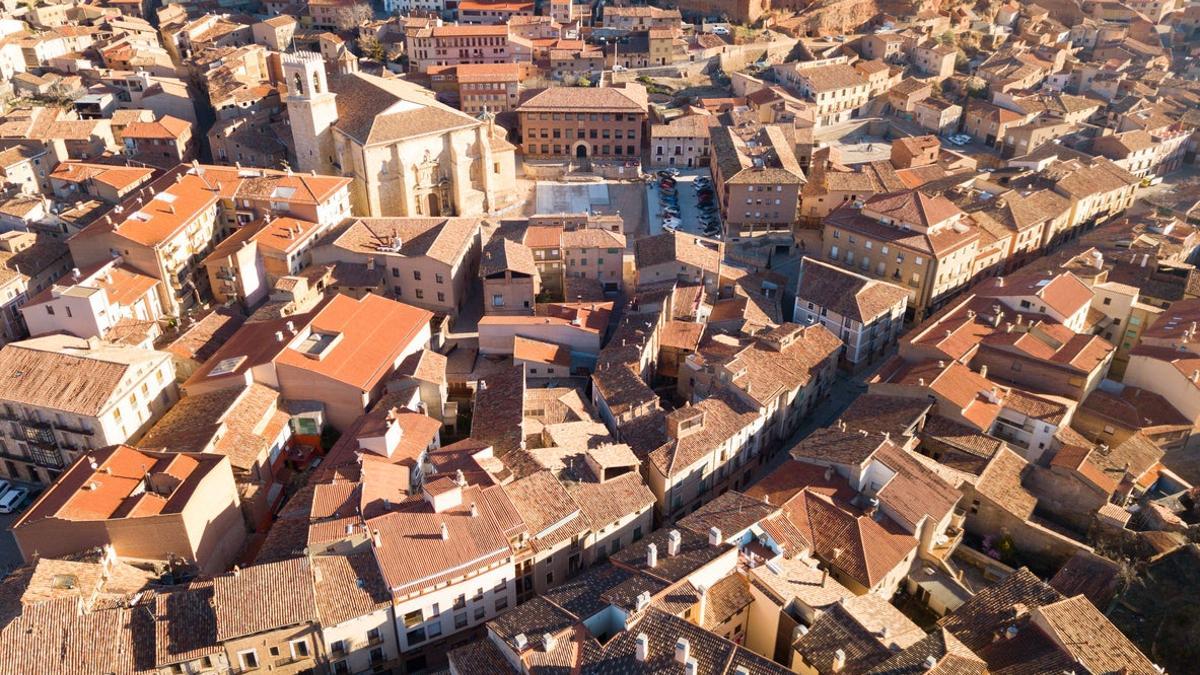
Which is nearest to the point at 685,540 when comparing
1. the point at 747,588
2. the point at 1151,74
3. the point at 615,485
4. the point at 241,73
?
the point at 747,588

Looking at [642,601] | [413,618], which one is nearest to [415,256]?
[413,618]

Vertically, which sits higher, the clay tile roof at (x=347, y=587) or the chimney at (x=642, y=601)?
the chimney at (x=642, y=601)

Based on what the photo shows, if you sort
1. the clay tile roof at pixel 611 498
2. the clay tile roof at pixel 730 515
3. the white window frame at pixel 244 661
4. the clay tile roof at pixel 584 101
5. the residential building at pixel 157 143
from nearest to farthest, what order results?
the white window frame at pixel 244 661 < the clay tile roof at pixel 730 515 < the clay tile roof at pixel 611 498 < the residential building at pixel 157 143 < the clay tile roof at pixel 584 101

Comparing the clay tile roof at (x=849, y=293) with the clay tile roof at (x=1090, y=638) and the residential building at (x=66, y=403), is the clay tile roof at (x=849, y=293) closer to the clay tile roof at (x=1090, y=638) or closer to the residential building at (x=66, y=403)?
the clay tile roof at (x=1090, y=638)

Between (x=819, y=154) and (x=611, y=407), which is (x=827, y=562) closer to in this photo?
(x=611, y=407)

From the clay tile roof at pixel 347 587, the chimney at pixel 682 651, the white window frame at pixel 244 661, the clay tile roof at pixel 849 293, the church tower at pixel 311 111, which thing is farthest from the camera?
the church tower at pixel 311 111

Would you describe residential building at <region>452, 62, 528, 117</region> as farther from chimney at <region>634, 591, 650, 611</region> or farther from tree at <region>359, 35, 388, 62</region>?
chimney at <region>634, 591, 650, 611</region>

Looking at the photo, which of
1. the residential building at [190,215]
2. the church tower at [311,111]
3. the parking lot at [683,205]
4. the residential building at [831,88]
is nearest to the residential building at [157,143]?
the residential building at [190,215]
